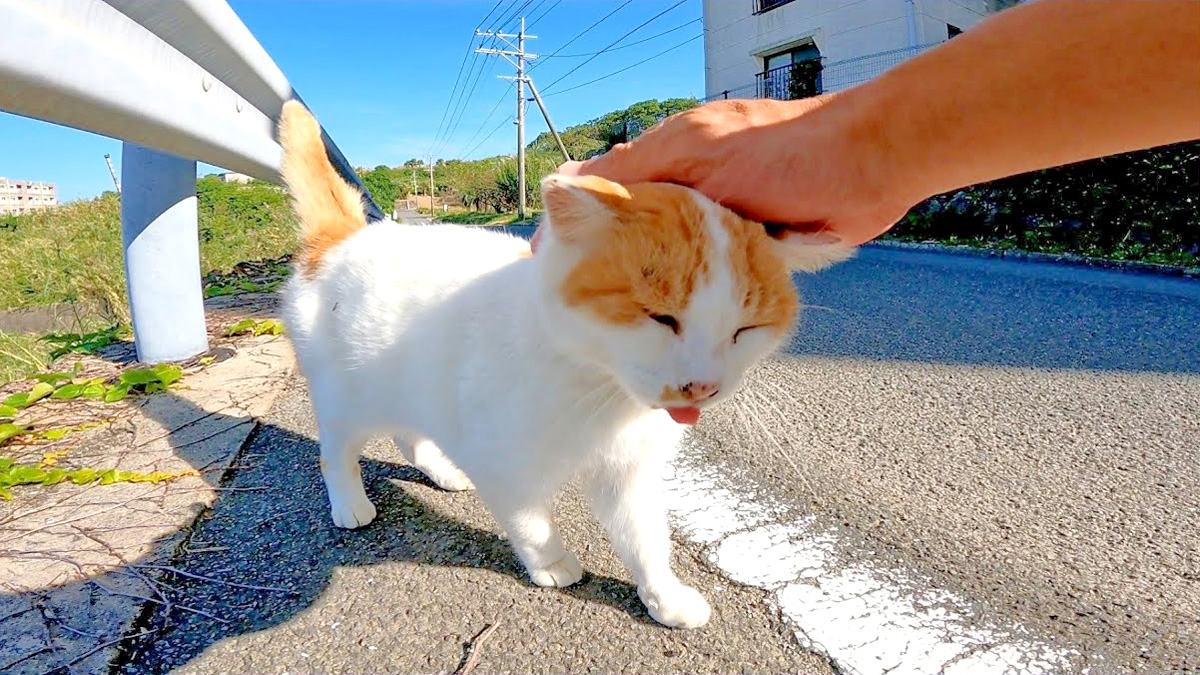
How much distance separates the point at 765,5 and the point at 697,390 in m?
16.6

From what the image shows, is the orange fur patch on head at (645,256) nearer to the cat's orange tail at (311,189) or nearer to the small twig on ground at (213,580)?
the small twig on ground at (213,580)

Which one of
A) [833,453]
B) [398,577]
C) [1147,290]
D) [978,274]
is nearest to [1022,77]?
[833,453]

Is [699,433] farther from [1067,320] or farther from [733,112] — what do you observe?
[1067,320]

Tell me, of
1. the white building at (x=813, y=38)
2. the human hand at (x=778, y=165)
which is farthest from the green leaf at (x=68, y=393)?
the white building at (x=813, y=38)

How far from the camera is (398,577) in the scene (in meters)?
1.38

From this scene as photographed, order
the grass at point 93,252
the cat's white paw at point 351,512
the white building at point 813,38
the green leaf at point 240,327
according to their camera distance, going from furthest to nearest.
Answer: the white building at point 813,38 → the grass at point 93,252 → the green leaf at point 240,327 → the cat's white paw at point 351,512

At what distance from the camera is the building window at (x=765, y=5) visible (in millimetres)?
14945

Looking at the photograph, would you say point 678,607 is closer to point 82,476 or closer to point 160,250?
point 82,476

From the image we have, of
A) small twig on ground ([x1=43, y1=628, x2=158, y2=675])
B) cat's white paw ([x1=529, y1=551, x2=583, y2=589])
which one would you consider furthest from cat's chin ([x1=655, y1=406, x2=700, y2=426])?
small twig on ground ([x1=43, y1=628, x2=158, y2=675])

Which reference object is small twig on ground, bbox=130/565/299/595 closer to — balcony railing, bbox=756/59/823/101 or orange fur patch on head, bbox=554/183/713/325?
orange fur patch on head, bbox=554/183/713/325

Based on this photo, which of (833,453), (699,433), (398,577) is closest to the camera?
(398,577)

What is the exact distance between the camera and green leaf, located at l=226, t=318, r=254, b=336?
3.28 metres

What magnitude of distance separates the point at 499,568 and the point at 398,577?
0.21 meters

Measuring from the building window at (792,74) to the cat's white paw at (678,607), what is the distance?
12566mm
